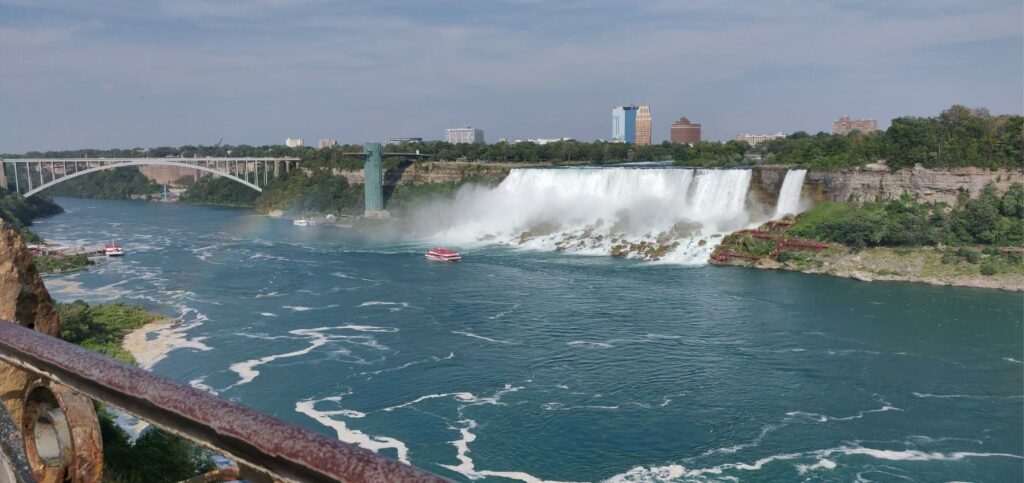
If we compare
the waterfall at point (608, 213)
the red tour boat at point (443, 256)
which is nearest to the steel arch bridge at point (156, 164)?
the waterfall at point (608, 213)

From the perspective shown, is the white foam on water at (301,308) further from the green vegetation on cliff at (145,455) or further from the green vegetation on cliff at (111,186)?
the green vegetation on cliff at (111,186)

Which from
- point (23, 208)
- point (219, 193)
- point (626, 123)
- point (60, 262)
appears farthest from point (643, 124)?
point (60, 262)

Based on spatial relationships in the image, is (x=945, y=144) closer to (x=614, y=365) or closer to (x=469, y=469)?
(x=614, y=365)

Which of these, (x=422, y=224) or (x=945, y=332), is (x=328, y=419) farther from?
(x=422, y=224)

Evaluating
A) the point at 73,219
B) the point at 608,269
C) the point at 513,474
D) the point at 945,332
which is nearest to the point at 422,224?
the point at 608,269

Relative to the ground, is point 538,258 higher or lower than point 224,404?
lower
